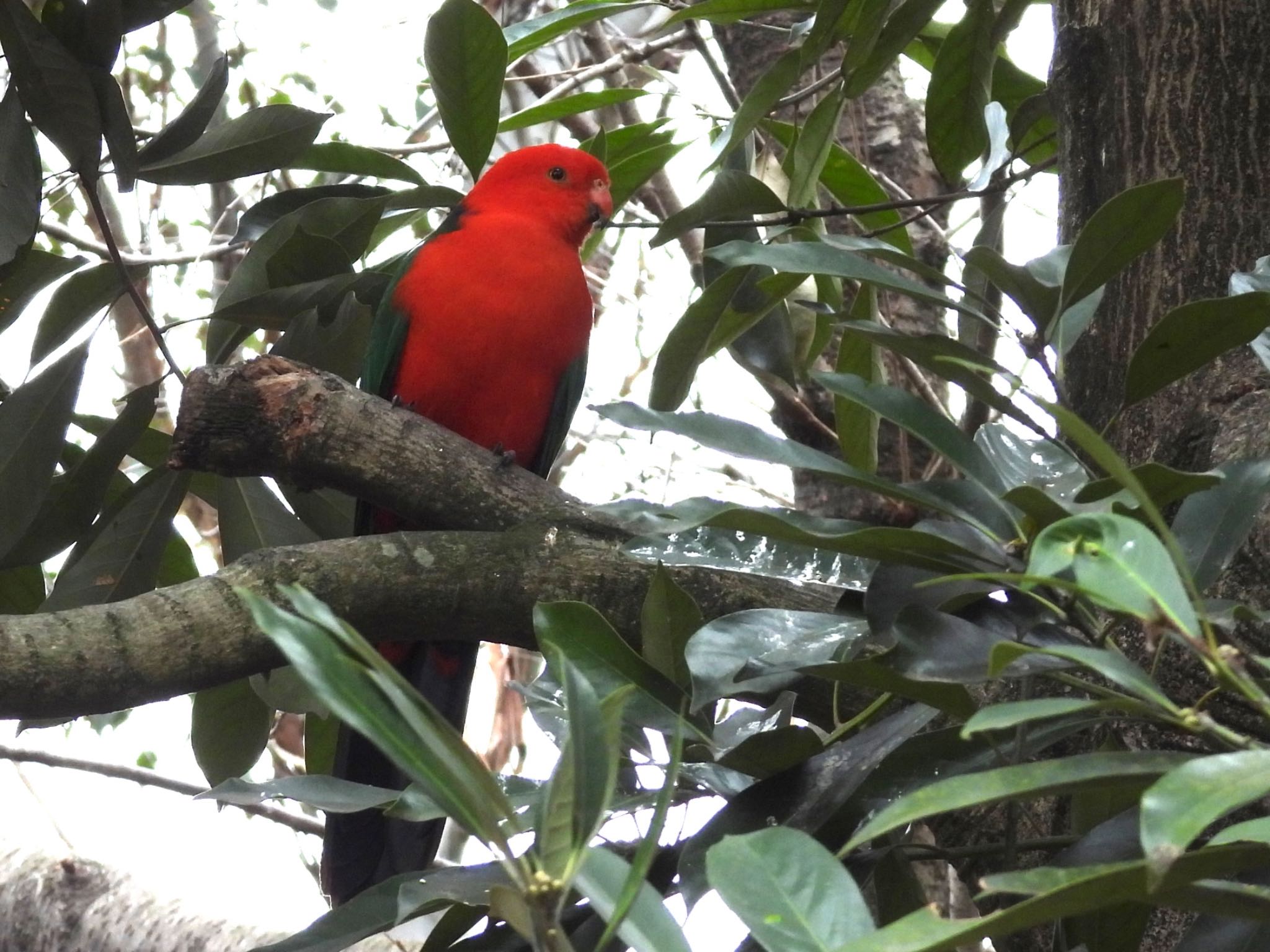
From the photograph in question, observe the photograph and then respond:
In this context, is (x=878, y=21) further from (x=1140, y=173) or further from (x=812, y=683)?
(x=812, y=683)

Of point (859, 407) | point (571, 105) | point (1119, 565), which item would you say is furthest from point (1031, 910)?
point (571, 105)

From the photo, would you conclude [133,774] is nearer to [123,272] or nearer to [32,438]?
[32,438]

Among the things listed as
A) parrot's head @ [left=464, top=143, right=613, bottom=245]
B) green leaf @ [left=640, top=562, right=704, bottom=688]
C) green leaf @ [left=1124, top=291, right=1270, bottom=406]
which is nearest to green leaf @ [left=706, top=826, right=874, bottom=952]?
green leaf @ [left=640, top=562, right=704, bottom=688]

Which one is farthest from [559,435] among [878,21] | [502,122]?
[878,21]

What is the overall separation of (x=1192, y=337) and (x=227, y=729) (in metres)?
1.67

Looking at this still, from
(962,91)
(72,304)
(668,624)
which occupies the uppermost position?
(962,91)

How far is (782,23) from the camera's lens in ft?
10.3

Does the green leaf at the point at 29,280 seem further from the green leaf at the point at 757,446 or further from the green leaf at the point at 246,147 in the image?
the green leaf at the point at 757,446

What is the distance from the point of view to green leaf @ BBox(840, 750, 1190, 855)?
0.71 m

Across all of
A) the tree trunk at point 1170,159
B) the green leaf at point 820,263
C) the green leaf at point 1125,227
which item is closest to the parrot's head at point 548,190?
the tree trunk at point 1170,159

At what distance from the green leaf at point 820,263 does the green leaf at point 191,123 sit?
99cm

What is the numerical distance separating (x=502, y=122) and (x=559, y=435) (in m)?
0.78

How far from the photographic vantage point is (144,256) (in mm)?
2932

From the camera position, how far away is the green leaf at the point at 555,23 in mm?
2217
